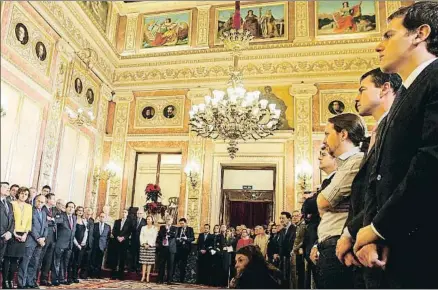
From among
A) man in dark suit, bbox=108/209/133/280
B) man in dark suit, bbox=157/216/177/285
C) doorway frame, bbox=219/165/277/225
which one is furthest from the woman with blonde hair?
doorway frame, bbox=219/165/277/225

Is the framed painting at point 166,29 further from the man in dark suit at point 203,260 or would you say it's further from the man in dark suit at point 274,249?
the man in dark suit at point 274,249

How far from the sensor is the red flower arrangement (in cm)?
938

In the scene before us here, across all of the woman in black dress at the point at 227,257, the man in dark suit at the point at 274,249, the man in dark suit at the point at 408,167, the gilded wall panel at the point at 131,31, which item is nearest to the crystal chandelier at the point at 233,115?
the man in dark suit at the point at 274,249

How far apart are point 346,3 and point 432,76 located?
10.2 m

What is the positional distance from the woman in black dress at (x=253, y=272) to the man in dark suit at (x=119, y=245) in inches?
229

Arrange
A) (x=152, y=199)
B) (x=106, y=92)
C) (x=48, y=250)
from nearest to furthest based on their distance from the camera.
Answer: (x=48, y=250), (x=152, y=199), (x=106, y=92)

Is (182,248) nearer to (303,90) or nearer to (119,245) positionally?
(119,245)

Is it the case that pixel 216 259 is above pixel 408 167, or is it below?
below

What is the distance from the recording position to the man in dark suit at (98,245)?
8.02 meters

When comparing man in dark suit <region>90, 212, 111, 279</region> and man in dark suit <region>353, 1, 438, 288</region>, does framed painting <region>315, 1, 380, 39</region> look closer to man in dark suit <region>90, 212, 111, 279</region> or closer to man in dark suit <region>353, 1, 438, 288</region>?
man in dark suit <region>90, 212, 111, 279</region>

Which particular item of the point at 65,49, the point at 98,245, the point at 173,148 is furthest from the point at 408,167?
the point at 173,148

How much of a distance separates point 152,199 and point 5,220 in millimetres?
4476

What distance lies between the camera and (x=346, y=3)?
10.3m

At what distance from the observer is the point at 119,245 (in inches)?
333
